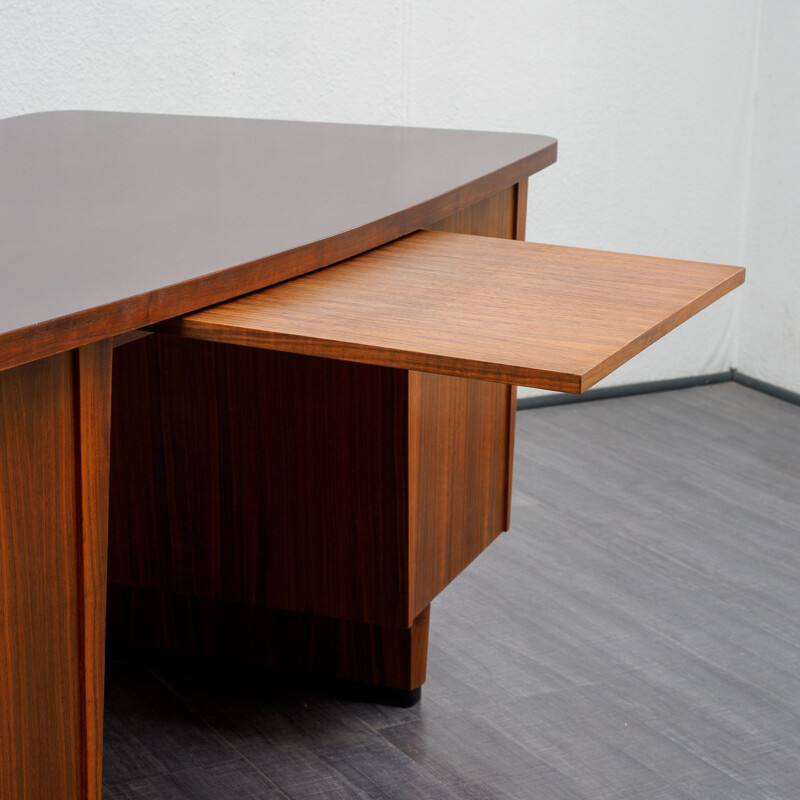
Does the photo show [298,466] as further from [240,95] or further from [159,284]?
[240,95]

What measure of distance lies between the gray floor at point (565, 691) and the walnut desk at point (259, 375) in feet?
0.35

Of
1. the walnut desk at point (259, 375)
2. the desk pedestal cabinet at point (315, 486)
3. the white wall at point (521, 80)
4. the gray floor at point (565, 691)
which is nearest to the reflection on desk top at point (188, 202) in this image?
the walnut desk at point (259, 375)

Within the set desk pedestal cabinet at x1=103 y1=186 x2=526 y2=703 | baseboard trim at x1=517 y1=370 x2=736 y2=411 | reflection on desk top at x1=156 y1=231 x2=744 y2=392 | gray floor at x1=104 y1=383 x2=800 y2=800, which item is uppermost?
reflection on desk top at x1=156 y1=231 x2=744 y2=392

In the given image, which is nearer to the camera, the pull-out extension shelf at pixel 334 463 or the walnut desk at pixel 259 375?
the walnut desk at pixel 259 375

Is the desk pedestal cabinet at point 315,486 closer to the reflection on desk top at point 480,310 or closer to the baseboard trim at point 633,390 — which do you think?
the reflection on desk top at point 480,310

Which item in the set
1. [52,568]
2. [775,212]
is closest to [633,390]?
[775,212]

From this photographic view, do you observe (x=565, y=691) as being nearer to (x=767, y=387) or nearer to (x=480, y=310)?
(x=480, y=310)

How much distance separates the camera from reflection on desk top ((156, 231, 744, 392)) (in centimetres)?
89

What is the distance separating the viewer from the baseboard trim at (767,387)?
10.2ft

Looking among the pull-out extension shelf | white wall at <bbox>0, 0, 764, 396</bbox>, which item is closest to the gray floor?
the pull-out extension shelf

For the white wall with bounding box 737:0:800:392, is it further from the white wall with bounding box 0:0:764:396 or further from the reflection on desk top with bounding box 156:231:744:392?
the reflection on desk top with bounding box 156:231:744:392

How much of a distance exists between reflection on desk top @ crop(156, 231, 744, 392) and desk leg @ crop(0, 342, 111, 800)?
0.35 feet

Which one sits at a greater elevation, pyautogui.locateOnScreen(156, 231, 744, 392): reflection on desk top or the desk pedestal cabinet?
pyautogui.locateOnScreen(156, 231, 744, 392): reflection on desk top

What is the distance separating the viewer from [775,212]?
3174 mm
